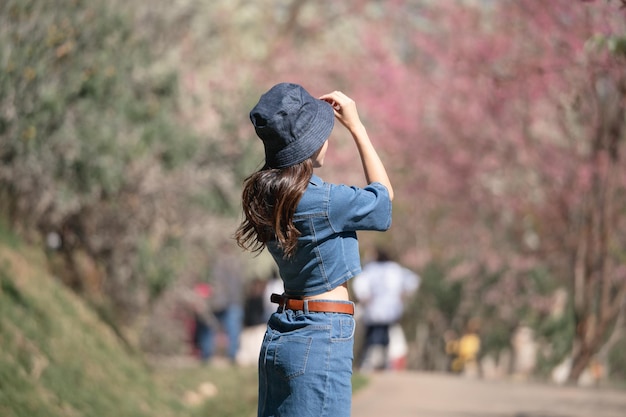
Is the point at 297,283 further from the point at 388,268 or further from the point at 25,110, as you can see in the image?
the point at 388,268

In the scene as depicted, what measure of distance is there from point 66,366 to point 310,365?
430 cm

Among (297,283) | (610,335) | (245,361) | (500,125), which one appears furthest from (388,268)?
(297,283)

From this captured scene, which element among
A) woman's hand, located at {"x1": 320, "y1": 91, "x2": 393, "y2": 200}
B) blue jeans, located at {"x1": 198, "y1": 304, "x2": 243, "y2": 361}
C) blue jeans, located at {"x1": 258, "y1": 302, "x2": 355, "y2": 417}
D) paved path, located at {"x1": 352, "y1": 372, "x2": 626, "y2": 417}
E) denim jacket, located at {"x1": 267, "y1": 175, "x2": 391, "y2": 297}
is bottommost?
paved path, located at {"x1": 352, "y1": 372, "x2": 626, "y2": 417}

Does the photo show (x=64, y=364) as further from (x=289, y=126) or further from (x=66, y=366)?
(x=289, y=126)

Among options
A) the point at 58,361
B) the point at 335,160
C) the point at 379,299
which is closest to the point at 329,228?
the point at 58,361

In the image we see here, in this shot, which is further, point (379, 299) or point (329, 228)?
point (379, 299)

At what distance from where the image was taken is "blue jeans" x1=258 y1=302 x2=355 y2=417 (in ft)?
12.5

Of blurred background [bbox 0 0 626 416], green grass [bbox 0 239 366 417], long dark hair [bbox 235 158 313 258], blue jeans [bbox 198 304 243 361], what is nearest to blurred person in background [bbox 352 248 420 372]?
blue jeans [bbox 198 304 243 361]

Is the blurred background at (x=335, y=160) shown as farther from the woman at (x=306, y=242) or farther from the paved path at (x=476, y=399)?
the woman at (x=306, y=242)

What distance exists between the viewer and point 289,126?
12.8 feet

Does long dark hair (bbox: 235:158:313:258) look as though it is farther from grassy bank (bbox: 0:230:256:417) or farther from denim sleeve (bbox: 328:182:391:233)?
grassy bank (bbox: 0:230:256:417)

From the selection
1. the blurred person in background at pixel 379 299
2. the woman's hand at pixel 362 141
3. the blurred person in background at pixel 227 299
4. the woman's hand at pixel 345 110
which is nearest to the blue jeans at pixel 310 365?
the woman's hand at pixel 362 141

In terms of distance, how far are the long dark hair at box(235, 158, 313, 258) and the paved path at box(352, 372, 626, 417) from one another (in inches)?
181

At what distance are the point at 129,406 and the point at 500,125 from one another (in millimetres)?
9211
